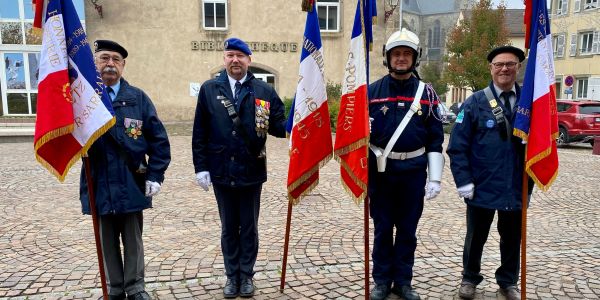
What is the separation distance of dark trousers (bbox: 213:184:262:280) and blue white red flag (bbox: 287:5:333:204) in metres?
0.39

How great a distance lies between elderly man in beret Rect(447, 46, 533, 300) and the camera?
141 inches

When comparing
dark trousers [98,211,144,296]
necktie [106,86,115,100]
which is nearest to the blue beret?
necktie [106,86,115,100]

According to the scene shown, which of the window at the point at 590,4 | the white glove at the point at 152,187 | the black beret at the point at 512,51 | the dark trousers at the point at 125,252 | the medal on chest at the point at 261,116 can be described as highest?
the window at the point at 590,4

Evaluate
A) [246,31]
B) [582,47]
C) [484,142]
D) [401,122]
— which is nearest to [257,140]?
[401,122]

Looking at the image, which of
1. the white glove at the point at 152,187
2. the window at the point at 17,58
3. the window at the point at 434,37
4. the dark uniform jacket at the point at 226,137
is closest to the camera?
the white glove at the point at 152,187

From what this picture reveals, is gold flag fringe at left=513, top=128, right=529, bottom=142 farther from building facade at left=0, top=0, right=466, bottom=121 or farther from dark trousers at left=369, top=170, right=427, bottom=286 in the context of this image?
building facade at left=0, top=0, right=466, bottom=121

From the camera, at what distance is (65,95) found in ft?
10.1

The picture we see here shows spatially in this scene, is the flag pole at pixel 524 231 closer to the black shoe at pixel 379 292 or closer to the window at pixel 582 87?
the black shoe at pixel 379 292

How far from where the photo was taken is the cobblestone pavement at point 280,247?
4105mm

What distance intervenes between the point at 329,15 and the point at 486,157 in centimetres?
2039

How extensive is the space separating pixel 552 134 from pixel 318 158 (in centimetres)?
183

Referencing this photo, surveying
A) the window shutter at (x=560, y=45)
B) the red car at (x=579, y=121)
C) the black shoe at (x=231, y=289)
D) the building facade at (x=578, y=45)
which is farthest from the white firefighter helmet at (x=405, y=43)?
the window shutter at (x=560, y=45)

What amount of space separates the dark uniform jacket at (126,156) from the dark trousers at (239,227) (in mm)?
622

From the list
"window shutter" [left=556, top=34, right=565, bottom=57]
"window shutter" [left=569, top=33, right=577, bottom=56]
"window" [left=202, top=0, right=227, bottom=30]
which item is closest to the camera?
"window" [left=202, top=0, right=227, bottom=30]
